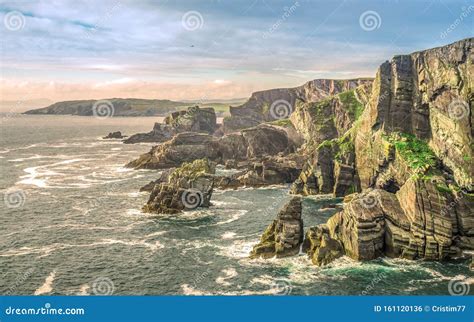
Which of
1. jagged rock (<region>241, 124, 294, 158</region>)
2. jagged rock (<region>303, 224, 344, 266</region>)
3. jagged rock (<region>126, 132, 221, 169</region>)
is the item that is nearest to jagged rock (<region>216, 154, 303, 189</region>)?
jagged rock (<region>241, 124, 294, 158</region>)

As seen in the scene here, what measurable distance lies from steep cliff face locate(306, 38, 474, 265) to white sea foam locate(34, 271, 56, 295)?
4111 centimetres

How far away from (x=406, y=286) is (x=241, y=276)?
2424cm

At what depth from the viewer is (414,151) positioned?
345 ft

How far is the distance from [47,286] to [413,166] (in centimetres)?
7405

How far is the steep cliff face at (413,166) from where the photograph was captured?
77.2 metres

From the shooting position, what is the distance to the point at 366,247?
76125 mm

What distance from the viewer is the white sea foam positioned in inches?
2589

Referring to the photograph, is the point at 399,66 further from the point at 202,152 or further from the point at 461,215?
the point at 202,152

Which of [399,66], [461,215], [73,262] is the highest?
[399,66]

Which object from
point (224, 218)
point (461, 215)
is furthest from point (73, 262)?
point (461, 215)

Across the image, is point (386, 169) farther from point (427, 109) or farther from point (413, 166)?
point (427, 109)

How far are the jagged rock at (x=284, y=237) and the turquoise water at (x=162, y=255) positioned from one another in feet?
7.45

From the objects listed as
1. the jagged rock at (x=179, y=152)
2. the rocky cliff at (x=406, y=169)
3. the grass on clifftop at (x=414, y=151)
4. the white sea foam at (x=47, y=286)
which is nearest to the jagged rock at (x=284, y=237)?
the rocky cliff at (x=406, y=169)

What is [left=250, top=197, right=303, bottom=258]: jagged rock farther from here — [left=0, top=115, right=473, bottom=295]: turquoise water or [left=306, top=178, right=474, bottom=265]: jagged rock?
[left=306, top=178, right=474, bottom=265]: jagged rock
